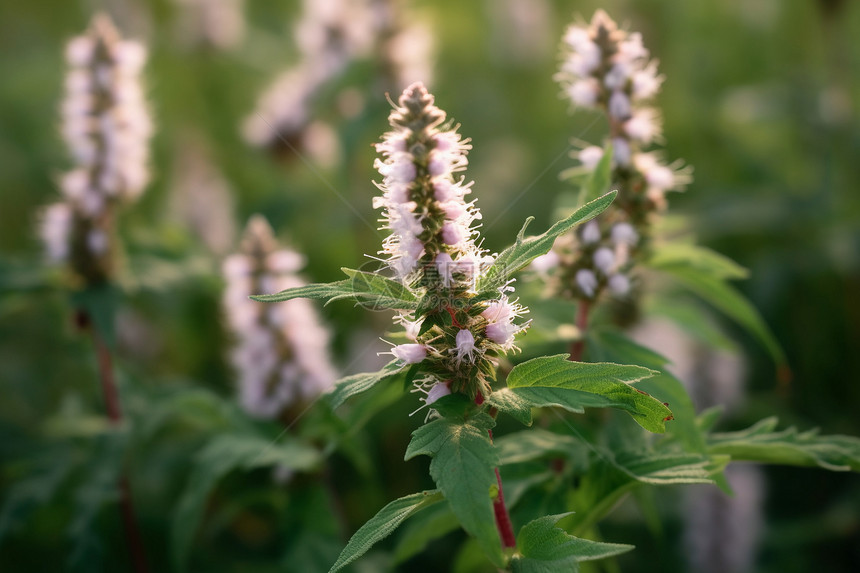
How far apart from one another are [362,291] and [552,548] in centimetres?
69

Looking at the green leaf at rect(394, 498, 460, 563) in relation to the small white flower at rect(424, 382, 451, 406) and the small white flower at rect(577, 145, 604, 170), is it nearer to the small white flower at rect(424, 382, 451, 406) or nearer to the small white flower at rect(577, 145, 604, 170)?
the small white flower at rect(424, 382, 451, 406)

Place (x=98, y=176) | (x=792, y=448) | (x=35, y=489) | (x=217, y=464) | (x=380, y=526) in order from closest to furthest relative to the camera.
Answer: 1. (x=380, y=526)
2. (x=792, y=448)
3. (x=217, y=464)
4. (x=35, y=489)
5. (x=98, y=176)

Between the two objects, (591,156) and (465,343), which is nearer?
(465,343)

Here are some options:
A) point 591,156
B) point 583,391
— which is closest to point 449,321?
point 583,391

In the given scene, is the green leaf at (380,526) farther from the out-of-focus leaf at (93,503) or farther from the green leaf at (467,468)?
the out-of-focus leaf at (93,503)

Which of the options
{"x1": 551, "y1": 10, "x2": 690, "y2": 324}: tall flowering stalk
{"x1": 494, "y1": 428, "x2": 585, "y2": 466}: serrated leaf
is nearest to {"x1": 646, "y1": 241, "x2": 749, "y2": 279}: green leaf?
{"x1": 551, "y1": 10, "x2": 690, "y2": 324}: tall flowering stalk

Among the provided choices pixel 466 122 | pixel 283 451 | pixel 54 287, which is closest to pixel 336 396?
pixel 283 451

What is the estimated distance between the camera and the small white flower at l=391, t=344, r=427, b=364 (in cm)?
171

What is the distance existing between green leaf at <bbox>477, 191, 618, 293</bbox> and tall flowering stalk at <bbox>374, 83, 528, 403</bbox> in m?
0.04

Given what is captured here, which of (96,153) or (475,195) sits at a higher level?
(475,195)

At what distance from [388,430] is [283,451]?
5.85ft

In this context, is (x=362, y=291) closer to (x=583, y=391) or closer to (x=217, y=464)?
(x=583, y=391)

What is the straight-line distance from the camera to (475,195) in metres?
5.83

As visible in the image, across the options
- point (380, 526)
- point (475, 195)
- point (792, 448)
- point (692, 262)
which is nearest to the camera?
point (380, 526)
